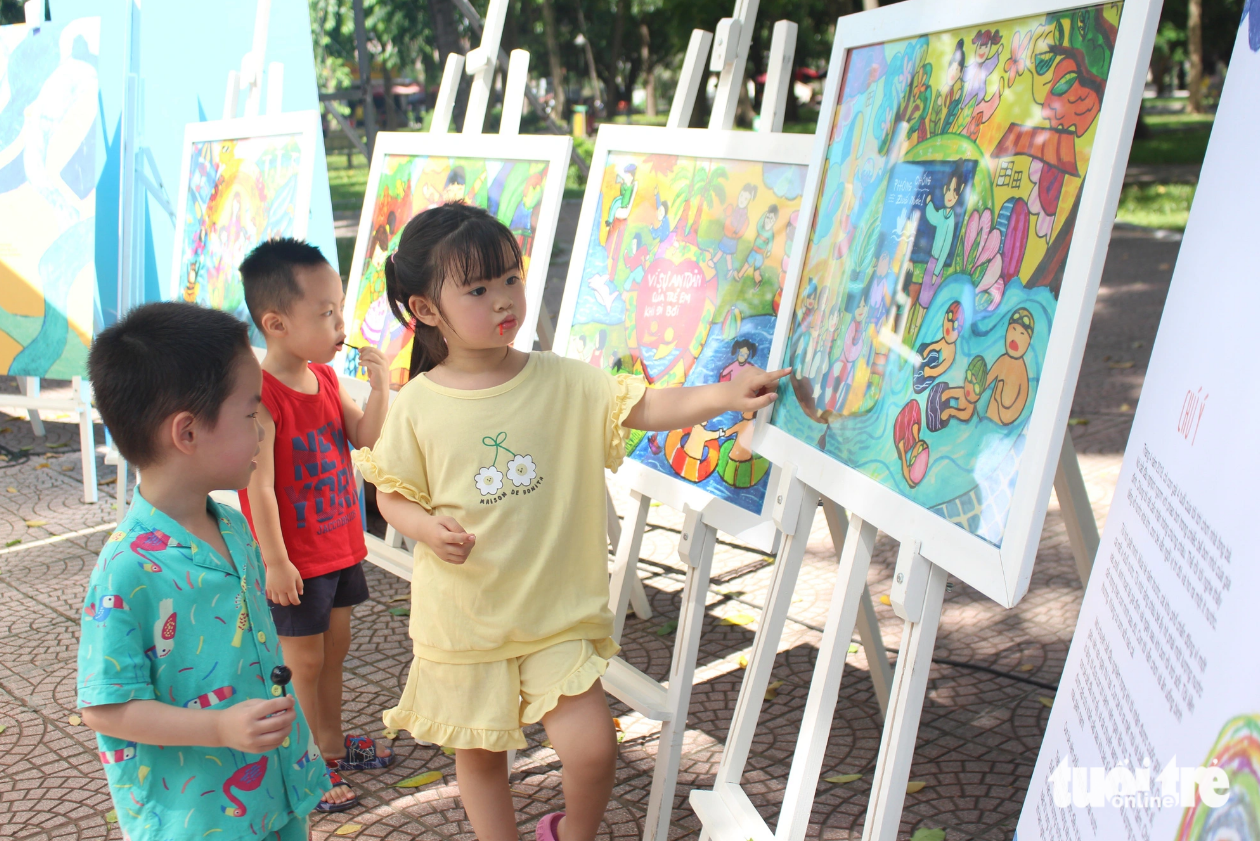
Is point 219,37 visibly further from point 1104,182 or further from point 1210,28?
point 1210,28

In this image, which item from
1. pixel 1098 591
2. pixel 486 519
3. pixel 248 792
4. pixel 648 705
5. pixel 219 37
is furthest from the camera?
pixel 219 37

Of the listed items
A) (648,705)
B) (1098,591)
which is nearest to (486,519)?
(648,705)

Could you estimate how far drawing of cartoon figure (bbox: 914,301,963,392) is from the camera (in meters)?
1.84

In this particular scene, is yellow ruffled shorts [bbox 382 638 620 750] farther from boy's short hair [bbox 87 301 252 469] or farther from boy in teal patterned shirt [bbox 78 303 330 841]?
boy's short hair [bbox 87 301 252 469]

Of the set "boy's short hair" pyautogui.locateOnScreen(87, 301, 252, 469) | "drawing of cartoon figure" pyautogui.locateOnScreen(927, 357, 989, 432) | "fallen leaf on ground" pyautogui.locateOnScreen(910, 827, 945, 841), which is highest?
"drawing of cartoon figure" pyautogui.locateOnScreen(927, 357, 989, 432)

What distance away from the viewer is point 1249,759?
86 centimetres

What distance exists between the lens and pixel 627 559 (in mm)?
2965

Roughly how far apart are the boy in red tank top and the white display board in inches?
78.5

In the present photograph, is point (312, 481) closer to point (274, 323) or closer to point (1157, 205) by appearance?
point (274, 323)

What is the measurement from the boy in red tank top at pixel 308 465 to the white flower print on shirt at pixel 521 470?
2.59 ft

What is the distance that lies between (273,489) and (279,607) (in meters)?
0.32

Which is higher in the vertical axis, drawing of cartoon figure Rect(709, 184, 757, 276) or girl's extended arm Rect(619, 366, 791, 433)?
drawing of cartoon figure Rect(709, 184, 757, 276)

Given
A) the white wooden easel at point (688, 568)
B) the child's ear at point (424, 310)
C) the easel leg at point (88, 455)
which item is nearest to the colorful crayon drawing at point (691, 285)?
the white wooden easel at point (688, 568)

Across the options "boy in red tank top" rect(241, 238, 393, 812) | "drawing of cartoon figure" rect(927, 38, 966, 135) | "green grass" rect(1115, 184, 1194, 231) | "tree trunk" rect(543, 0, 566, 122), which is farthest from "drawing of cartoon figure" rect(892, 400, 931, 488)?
"tree trunk" rect(543, 0, 566, 122)
